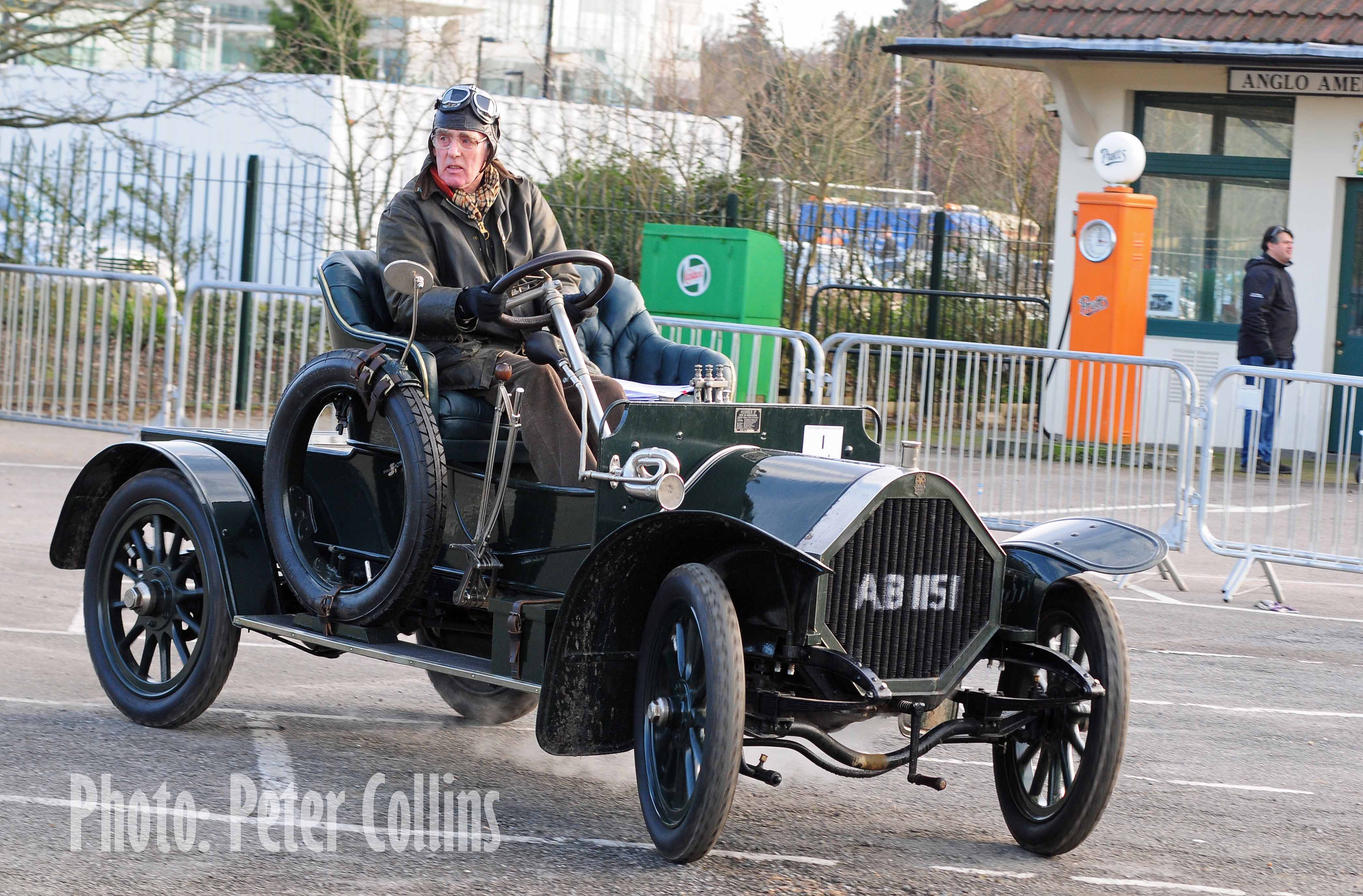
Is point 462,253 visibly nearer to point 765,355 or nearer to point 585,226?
point 765,355

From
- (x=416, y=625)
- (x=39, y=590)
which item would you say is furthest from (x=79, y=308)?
(x=416, y=625)

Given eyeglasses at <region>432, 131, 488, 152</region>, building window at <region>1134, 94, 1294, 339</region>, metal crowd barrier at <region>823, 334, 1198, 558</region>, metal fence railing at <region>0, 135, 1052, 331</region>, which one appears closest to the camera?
eyeglasses at <region>432, 131, 488, 152</region>

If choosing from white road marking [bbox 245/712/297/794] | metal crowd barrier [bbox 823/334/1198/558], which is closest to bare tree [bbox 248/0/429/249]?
metal crowd barrier [bbox 823/334/1198/558]

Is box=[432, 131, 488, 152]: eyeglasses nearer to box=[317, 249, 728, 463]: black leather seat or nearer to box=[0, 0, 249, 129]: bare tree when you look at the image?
box=[317, 249, 728, 463]: black leather seat

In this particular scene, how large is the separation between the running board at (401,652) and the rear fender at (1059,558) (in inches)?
50.3

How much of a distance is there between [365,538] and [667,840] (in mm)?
1568

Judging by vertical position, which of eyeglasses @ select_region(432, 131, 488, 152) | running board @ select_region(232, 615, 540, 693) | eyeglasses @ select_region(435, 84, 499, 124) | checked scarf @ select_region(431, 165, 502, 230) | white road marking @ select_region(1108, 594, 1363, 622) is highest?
eyeglasses @ select_region(435, 84, 499, 124)

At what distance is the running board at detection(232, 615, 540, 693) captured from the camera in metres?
4.47

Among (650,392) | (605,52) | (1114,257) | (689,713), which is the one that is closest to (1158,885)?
(689,713)

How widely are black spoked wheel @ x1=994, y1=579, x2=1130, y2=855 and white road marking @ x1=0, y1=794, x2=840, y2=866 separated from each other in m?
0.56

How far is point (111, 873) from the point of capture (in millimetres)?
3889

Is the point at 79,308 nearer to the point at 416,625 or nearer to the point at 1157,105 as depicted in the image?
the point at 416,625

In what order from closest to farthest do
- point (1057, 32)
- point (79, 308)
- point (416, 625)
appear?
1. point (416, 625)
2. point (79, 308)
3. point (1057, 32)

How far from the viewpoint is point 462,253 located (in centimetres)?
528
